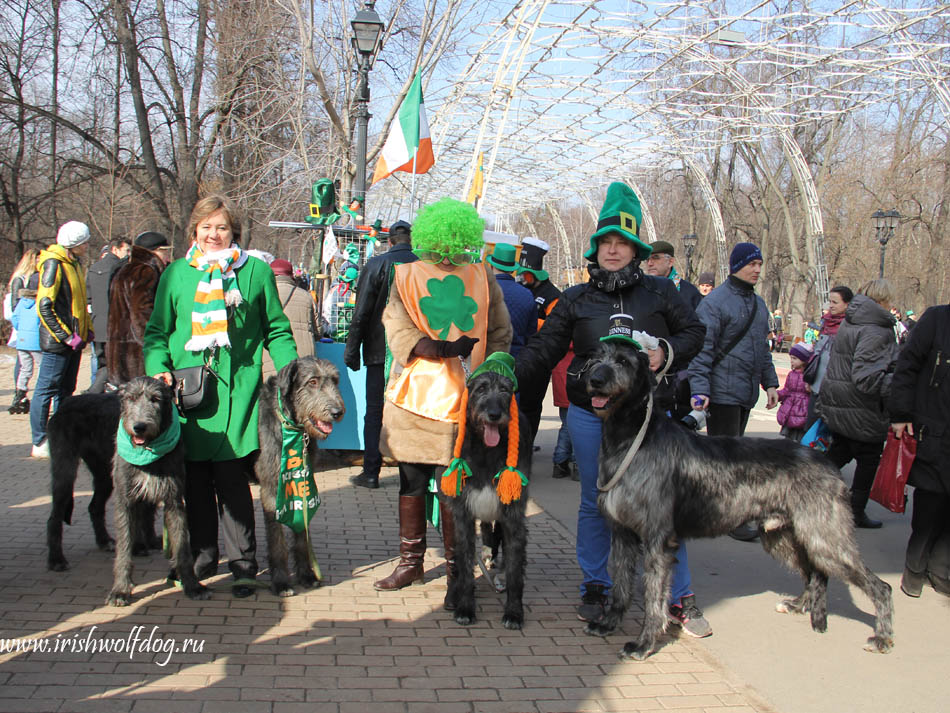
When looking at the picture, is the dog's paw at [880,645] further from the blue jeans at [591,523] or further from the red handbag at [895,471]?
the red handbag at [895,471]

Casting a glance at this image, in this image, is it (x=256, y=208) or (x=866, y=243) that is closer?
(x=256, y=208)

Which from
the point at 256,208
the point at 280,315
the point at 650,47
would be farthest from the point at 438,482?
the point at 256,208

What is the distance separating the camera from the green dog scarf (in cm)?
403

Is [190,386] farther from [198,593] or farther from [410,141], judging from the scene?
[410,141]

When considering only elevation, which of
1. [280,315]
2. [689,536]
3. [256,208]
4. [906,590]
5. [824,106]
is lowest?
[906,590]

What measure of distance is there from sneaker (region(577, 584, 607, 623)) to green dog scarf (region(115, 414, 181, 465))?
245 cm

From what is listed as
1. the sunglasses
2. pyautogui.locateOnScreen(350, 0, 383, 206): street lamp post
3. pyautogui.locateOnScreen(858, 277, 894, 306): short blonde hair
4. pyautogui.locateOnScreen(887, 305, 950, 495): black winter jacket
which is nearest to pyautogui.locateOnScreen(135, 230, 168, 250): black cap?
the sunglasses

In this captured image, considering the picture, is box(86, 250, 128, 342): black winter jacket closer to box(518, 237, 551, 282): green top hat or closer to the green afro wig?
box(518, 237, 551, 282): green top hat

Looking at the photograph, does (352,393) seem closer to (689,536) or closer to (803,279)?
(689,536)

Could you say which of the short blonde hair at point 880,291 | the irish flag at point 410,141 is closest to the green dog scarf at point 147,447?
the irish flag at point 410,141

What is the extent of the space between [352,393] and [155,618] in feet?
13.2

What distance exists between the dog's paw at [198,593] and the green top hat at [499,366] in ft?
6.35

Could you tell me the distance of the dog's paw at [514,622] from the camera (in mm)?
4117

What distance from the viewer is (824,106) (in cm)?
3353
